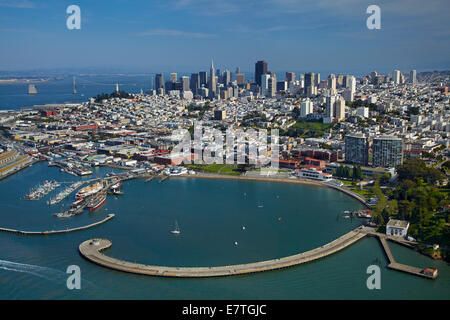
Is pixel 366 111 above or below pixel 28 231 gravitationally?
above

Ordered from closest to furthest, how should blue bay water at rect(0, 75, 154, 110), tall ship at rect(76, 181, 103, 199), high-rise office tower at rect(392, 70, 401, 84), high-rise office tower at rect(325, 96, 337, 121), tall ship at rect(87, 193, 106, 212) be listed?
tall ship at rect(87, 193, 106, 212), tall ship at rect(76, 181, 103, 199), high-rise office tower at rect(325, 96, 337, 121), blue bay water at rect(0, 75, 154, 110), high-rise office tower at rect(392, 70, 401, 84)

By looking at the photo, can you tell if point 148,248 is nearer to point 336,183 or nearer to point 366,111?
point 336,183

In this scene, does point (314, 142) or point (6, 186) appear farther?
point (314, 142)

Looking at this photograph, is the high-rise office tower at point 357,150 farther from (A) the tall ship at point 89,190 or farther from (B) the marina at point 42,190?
(B) the marina at point 42,190

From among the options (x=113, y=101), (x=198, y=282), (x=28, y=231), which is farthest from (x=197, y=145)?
(x=113, y=101)

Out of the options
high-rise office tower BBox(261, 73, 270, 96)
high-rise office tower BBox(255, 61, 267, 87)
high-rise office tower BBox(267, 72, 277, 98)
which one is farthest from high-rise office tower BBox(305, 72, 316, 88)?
high-rise office tower BBox(255, 61, 267, 87)

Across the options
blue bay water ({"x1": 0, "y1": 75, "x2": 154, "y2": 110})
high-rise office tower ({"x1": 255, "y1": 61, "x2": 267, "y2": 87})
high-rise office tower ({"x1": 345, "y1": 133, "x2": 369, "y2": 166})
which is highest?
high-rise office tower ({"x1": 255, "y1": 61, "x2": 267, "y2": 87})

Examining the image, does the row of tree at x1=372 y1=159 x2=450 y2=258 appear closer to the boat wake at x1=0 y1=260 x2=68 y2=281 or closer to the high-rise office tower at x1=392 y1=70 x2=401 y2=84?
the boat wake at x1=0 y1=260 x2=68 y2=281
